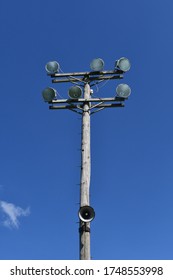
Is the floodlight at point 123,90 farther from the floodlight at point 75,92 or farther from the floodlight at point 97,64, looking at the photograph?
the floodlight at point 75,92

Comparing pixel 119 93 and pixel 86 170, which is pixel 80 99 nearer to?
pixel 119 93

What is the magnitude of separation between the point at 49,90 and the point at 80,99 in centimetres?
77

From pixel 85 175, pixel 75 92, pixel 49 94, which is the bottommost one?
pixel 85 175

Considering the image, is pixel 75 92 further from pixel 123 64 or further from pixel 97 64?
pixel 123 64

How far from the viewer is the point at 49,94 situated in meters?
9.12

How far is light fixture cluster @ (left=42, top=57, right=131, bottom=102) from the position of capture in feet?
29.1

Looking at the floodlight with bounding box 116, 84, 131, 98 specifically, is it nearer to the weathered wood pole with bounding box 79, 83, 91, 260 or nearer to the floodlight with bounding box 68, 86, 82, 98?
the weathered wood pole with bounding box 79, 83, 91, 260

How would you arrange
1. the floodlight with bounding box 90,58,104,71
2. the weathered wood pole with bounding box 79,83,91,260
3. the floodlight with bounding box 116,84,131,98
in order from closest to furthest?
the weathered wood pole with bounding box 79,83,91,260 < the floodlight with bounding box 116,84,131,98 < the floodlight with bounding box 90,58,104,71

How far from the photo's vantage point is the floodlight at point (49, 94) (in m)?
9.09

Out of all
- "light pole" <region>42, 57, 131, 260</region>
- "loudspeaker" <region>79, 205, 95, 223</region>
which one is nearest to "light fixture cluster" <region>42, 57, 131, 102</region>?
"light pole" <region>42, 57, 131, 260</region>

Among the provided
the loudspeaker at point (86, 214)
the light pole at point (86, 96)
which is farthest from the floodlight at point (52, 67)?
the loudspeaker at point (86, 214)

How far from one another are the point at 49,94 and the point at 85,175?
89.0 inches

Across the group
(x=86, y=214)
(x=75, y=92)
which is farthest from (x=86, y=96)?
(x=86, y=214)
